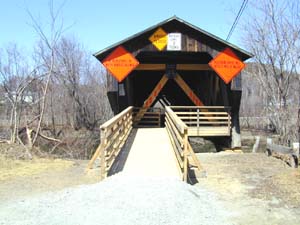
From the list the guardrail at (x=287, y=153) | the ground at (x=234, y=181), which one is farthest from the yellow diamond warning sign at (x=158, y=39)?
the guardrail at (x=287, y=153)

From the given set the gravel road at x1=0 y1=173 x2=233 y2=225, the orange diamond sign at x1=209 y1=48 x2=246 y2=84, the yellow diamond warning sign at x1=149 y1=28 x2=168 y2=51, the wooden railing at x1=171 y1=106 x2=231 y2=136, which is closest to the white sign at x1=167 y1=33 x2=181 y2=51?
the yellow diamond warning sign at x1=149 y1=28 x2=168 y2=51

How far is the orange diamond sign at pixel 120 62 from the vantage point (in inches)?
571

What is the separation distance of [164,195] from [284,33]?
37.5 ft

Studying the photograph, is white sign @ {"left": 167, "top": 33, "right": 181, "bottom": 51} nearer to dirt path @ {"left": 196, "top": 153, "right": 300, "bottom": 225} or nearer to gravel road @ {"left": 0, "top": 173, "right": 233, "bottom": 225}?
dirt path @ {"left": 196, "top": 153, "right": 300, "bottom": 225}

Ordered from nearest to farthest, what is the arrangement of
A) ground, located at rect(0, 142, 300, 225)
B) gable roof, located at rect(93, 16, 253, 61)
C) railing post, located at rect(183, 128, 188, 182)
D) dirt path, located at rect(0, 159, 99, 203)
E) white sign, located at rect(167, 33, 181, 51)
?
1. ground, located at rect(0, 142, 300, 225)
2. dirt path, located at rect(0, 159, 99, 203)
3. railing post, located at rect(183, 128, 188, 182)
4. gable roof, located at rect(93, 16, 253, 61)
5. white sign, located at rect(167, 33, 181, 51)

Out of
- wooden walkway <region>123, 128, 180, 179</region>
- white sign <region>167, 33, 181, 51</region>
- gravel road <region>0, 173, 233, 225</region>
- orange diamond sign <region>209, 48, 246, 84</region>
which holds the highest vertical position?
white sign <region>167, 33, 181, 51</region>

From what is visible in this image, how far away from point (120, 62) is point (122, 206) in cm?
957

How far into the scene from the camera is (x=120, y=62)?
14.5 m

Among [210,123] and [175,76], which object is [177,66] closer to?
[175,76]

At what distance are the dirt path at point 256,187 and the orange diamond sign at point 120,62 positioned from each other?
5014mm

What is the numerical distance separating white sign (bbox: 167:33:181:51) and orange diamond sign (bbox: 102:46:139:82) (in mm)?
1459

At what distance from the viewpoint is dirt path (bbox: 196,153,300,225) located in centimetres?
571

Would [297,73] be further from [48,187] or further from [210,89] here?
[48,187]

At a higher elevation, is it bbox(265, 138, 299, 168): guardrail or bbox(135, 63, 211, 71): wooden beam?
bbox(135, 63, 211, 71): wooden beam
